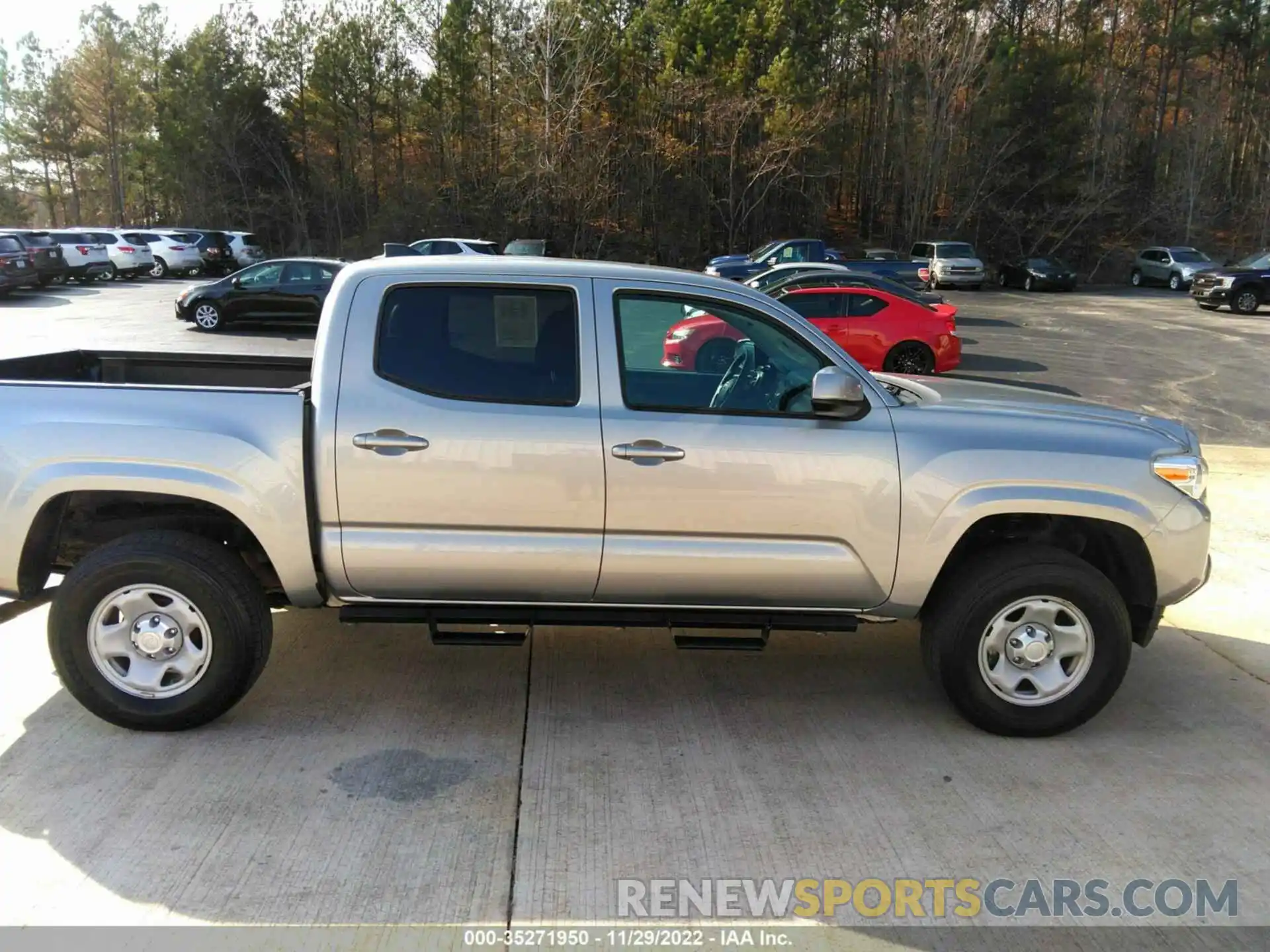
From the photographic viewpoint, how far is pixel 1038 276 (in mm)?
37406

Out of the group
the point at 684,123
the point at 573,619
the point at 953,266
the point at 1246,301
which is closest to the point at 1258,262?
the point at 1246,301

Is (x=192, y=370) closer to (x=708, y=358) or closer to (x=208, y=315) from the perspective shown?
(x=708, y=358)

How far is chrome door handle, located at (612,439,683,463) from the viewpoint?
157 inches

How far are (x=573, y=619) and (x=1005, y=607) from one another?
180cm

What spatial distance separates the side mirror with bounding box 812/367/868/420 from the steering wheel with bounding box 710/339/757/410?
33cm

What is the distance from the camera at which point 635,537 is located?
4.10 metres

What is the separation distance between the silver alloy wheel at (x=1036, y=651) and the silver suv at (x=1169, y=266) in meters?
38.2

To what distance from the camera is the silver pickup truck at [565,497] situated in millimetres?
3971

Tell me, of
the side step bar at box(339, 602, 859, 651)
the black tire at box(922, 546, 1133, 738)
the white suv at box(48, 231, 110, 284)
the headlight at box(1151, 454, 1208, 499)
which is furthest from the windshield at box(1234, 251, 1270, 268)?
the white suv at box(48, 231, 110, 284)

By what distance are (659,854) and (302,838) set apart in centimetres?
125

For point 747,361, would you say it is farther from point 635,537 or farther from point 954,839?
point 954,839

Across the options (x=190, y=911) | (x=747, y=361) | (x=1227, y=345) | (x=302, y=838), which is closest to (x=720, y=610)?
(x=747, y=361)

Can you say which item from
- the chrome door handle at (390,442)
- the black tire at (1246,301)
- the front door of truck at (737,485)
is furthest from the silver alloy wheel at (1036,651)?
the black tire at (1246,301)

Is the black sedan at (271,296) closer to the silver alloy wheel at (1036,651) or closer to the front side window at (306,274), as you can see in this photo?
the front side window at (306,274)
